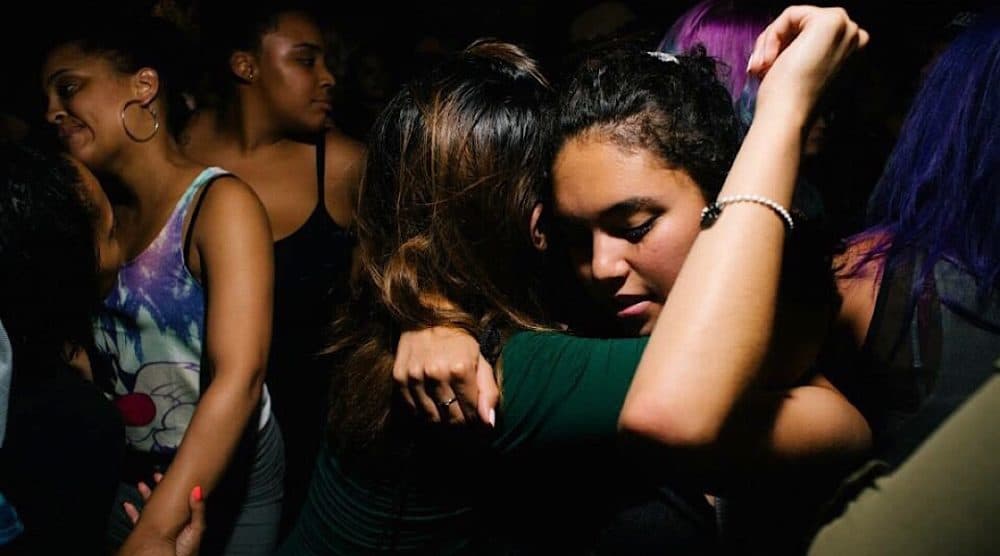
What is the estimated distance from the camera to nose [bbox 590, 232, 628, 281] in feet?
3.74

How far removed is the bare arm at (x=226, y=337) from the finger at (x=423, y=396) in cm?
67

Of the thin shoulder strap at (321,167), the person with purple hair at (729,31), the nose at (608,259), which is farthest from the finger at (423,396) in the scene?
the thin shoulder strap at (321,167)

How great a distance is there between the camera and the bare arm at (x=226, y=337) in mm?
1564

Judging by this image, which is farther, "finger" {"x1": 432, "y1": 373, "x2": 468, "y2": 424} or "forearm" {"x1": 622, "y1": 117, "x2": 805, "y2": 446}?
"finger" {"x1": 432, "y1": 373, "x2": 468, "y2": 424}

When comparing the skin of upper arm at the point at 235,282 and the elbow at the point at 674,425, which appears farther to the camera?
the skin of upper arm at the point at 235,282

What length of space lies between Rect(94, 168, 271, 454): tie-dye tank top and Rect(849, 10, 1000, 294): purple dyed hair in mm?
1381

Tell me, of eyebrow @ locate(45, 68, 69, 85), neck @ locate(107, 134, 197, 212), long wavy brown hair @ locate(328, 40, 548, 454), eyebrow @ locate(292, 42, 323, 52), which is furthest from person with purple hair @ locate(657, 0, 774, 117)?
eyebrow @ locate(45, 68, 69, 85)

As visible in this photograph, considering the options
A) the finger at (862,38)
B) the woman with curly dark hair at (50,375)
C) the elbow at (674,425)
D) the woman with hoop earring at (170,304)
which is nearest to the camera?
the elbow at (674,425)

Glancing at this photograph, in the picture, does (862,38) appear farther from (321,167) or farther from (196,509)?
(321,167)

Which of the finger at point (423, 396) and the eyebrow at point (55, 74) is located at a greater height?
the eyebrow at point (55, 74)

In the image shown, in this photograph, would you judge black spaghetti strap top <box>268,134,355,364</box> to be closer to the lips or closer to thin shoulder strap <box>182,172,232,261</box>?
thin shoulder strap <box>182,172,232,261</box>

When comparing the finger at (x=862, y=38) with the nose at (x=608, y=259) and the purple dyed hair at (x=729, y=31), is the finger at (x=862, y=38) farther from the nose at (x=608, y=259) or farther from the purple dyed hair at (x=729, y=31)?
the purple dyed hair at (x=729, y=31)

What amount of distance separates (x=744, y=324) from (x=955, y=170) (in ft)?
1.64

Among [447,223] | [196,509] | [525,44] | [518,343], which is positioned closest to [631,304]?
[518,343]
